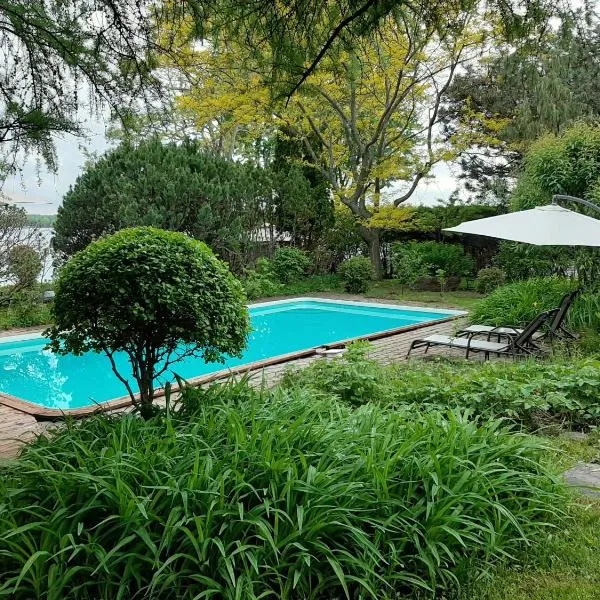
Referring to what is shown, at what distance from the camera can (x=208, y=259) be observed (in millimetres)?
4160

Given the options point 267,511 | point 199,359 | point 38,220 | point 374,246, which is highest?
point 38,220

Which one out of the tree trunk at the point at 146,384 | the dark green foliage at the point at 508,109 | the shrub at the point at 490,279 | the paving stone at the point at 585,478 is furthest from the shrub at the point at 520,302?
the tree trunk at the point at 146,384

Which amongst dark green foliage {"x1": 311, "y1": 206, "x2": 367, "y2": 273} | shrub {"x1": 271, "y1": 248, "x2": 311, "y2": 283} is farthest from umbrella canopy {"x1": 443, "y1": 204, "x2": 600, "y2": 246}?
dark green foliage {"x1": 311, "y1": 206, "x2": 367, "y2": 273}

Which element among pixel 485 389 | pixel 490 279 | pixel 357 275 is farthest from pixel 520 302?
pixel 357 275

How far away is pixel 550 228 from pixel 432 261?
27.1 ft

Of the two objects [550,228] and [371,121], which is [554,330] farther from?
[371,121]

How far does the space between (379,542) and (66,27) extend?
327cm

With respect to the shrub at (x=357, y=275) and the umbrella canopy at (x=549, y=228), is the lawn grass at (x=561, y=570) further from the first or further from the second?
the shrub at (x=357, y=275)

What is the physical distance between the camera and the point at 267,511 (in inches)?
94.1

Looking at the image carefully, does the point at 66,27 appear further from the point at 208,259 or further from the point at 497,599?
the point at 497,599

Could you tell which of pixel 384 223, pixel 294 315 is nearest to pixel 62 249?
pixel 294 315

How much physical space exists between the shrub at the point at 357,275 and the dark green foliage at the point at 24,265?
23.1ft

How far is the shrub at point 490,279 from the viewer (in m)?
13.2

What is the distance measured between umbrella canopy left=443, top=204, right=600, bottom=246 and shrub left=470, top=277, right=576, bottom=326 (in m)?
1.74
